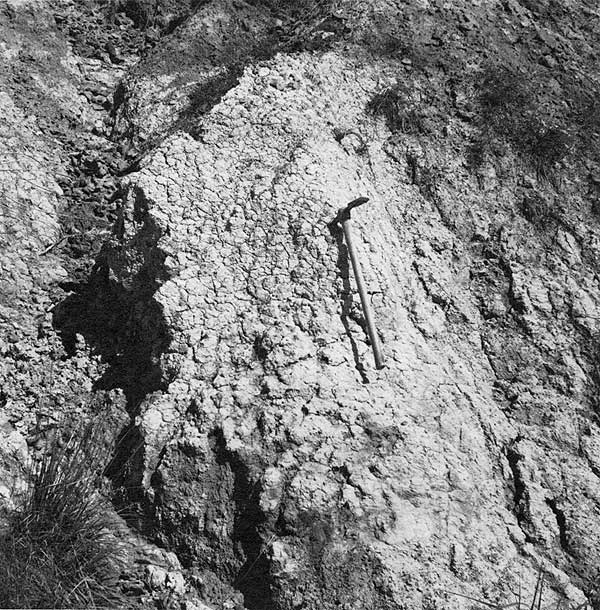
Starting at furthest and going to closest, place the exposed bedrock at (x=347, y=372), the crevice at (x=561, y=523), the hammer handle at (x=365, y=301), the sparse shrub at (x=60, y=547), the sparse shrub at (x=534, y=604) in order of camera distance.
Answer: the hammer handle at (x=365, y=301) < the crevice at (x=561, y=523) < the exposed bedrock at (x=347, y=372) < the sparse shrub at (x=534, y=604) < the sparse shrub at (x=60, y=547)

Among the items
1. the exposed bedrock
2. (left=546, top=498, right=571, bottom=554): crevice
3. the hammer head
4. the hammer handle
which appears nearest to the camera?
the exposed bedrock

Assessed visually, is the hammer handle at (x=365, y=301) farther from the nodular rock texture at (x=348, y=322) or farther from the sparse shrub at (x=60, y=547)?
the sparse shrub at (x=60, y=547)

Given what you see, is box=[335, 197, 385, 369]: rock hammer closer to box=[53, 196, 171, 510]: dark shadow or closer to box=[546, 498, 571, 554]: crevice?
box=[53, 196, 171, 510]: dark shadow

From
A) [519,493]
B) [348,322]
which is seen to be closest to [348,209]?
[348,322]

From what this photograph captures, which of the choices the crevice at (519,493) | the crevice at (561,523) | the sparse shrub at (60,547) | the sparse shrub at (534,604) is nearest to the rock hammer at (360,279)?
the crevice at (519,493)

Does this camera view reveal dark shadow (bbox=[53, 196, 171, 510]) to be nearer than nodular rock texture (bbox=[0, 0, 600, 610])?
No

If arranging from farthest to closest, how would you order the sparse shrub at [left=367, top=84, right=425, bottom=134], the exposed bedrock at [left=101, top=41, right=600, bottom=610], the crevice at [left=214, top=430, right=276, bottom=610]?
1. the sparse shrub at [left=367, top=84, right=425, bottom=134]
2. the exposed bedrock at [left=101, top=41, right=600, bottom=610]
3. the crevice at [left=214, top=430, right=276, bottom=610]

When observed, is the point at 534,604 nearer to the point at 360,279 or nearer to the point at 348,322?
the point at 348,322

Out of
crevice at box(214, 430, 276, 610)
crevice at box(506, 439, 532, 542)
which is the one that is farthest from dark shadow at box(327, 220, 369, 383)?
crevice at box(506, 439, 532, 542)
